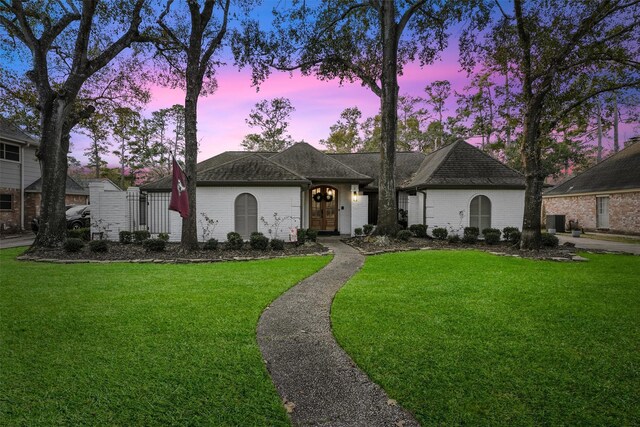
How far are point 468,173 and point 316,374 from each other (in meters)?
16.6

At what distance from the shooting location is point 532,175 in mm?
12656

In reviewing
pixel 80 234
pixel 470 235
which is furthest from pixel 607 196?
pixel 80 234

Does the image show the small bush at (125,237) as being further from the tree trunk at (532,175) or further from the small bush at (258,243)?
the tree trunk at (532,175)

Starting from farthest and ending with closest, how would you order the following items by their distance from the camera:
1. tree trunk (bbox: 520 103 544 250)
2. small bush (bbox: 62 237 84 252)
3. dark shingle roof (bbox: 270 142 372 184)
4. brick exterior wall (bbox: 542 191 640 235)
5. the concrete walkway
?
brick exterior wall (bbox: 542 191 640 235) < dark shingle roof (bbox: 270 142 372 184) < tree trunk (bbox: 520 103 544 250) < small bush (bbox: 62 237 84 252) < the concrete walkway

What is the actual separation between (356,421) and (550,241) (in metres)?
14.1

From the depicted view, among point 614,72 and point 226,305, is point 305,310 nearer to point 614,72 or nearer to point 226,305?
point 226,305

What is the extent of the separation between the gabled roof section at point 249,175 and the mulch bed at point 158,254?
3.16 meters

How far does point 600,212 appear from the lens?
875 inches

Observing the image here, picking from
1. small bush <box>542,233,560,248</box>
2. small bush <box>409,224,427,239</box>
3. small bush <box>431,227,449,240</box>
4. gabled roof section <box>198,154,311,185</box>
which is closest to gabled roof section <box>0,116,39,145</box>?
gabled roof section <box>198,154,311,185</box>

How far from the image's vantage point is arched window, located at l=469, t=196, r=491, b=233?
17.1m

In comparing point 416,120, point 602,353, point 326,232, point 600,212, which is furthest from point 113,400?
point 416,120

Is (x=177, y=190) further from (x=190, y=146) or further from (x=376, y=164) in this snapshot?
(x=376, y=164)

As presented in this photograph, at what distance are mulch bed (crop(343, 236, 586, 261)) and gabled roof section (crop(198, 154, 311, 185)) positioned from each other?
13.0 feet

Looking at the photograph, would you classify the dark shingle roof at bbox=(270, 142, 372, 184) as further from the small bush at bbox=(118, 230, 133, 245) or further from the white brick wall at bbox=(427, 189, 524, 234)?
the small bush at bbox=(118, 230, 133, 245)
